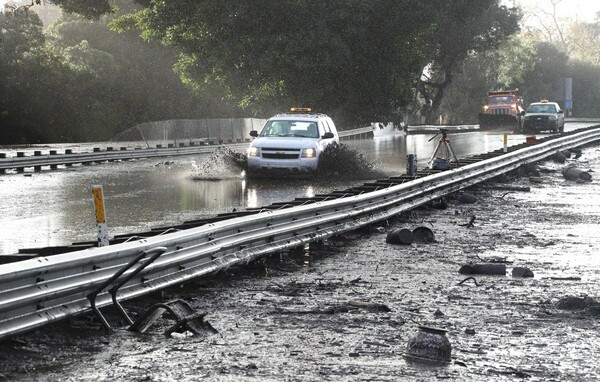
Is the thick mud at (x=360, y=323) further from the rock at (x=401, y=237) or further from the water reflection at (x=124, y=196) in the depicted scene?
the water reflection at (x=124, y=196)

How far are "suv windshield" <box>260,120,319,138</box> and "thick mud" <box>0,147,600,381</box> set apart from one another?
13.7 m

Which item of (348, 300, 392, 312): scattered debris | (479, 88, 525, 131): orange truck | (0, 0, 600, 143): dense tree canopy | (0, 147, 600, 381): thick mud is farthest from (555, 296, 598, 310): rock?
(479, 88, 525, 131): orange truck

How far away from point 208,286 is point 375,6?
143 ft

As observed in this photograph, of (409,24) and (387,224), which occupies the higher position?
(409,24)

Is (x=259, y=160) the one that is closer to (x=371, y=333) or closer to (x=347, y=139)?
(x=371, y=333)

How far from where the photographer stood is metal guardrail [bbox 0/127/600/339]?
7812 millimetres

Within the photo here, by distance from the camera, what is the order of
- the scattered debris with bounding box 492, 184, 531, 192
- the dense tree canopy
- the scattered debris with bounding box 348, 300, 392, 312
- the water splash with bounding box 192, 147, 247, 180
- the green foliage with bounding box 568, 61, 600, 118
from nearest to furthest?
the scattered debris with bounding box 348, 300, 392, 312
the scattered debris with bounding box 492, 184, 531, 192
the water splash with bounding box 192, 147, 247, 180
the dense tree canopy
the green foliage with bounding box 568, 61, 600, 118

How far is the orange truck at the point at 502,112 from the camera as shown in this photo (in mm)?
67688

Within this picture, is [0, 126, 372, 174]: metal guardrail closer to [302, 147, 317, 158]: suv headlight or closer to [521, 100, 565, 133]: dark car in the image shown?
[302, 147, 317, 158]: suv headlight

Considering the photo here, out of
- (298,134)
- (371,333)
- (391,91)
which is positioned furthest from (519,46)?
(371,333)

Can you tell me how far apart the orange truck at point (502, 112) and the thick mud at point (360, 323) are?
176 feet

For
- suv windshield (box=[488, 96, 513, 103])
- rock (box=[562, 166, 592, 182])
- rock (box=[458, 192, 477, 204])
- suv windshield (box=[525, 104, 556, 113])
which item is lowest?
rock (box=[562, 166, 592, 182])

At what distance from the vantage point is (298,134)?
28.4 metres

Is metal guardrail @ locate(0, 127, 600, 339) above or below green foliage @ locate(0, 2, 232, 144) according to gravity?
below
